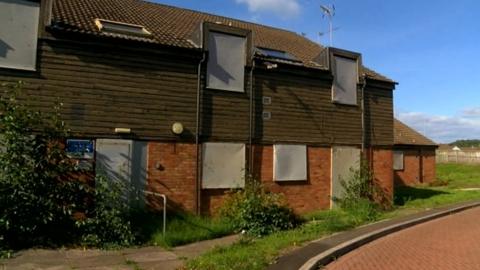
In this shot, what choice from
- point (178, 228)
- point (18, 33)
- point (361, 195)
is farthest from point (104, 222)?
point (361, 195)

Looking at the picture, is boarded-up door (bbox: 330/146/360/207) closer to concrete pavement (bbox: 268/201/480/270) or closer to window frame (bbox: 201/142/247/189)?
concrete pavement (bbox: 268/201/480/270)

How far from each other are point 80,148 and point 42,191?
203 centimetres

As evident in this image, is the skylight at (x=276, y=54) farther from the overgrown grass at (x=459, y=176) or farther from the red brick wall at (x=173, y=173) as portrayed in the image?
the overgrown grass at (x=459, y=176)

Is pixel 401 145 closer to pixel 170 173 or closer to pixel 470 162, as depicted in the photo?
pixel 170 173

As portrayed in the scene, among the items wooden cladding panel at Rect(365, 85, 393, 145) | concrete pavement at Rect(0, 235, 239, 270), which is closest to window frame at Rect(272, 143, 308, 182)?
wooden cladding panel at Rect(365, 85, 393, 145)

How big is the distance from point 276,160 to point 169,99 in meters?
4.05

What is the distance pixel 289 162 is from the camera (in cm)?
1670

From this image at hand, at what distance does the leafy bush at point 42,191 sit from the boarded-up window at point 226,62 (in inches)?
185

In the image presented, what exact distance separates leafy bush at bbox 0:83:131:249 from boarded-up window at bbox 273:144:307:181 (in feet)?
18.7

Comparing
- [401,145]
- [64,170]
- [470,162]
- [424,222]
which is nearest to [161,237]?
[64,170]

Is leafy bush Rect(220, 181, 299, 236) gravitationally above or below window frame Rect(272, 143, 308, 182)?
below

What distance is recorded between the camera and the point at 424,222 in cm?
1652

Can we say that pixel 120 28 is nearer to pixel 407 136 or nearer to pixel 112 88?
pixel 112 88

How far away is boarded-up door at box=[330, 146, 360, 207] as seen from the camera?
18109 mm
